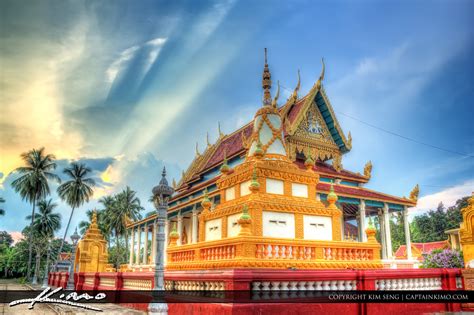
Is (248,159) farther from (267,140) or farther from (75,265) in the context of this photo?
(75,265)

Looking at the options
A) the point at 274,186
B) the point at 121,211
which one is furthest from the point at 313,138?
the point at 121,211

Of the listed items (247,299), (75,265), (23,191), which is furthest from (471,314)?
(23,191)

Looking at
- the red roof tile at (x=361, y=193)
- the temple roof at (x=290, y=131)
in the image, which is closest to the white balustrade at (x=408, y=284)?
the red roof tile at (x=361, y=193)

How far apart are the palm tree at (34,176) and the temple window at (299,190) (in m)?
49.6

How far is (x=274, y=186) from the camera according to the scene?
11.7 meters

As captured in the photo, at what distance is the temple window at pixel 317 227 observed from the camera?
1138 centimetres

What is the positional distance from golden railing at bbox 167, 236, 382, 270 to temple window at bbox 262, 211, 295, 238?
835 mm

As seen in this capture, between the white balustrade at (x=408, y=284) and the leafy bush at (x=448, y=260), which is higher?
the leafy bush at (x=448, y=260)

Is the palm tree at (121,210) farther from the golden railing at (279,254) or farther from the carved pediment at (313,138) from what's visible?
the golden railing at (279,254)

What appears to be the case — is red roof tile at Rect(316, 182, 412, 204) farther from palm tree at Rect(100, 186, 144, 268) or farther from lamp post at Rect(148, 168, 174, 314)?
palm tree at Rect(100, 186, 144, 268)

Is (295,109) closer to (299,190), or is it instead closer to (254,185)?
(299,190)

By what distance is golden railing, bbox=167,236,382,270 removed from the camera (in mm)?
9398

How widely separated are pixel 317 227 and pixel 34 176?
51443mm

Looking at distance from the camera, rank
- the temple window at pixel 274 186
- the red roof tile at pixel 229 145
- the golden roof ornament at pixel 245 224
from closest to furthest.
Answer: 1. the golden roof ornament at pixel 245 224
2. the temple window at pixel 274 186
3. the red roof tile at pixel 229 145
